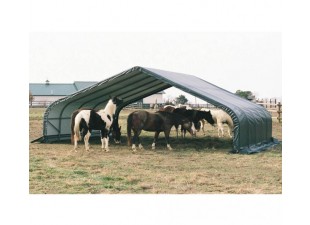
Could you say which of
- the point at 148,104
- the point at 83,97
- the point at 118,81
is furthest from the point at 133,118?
the point at 148,104

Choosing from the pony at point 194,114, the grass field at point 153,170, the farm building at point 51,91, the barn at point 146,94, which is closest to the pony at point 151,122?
the grass field at point 153,170

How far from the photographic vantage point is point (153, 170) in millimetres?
10812

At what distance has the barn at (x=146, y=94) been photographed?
45.3 feet

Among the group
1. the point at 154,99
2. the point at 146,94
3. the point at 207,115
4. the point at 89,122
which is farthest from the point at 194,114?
the point at 154,99

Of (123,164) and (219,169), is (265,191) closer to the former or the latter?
A: (219,169)

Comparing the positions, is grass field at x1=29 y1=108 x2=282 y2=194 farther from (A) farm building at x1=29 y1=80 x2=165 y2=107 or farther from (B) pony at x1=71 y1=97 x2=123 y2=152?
(A) farm building at x1=29 y1=80 x2=165 y2=107

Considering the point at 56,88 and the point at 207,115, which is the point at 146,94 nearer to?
the point at 207,115

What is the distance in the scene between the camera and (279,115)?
25.4m

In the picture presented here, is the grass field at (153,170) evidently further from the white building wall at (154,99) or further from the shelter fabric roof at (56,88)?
the white building wall at (154,99)

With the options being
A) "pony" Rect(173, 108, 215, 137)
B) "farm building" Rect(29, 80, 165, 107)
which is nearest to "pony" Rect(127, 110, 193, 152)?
"pony" Rect(173, 108, 215, 137)

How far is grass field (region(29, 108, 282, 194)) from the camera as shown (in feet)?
29.6

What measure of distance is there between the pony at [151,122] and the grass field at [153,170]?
54 cm

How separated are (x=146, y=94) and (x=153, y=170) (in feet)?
29.4

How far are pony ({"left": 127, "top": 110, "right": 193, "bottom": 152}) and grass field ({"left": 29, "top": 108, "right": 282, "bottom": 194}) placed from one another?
54 centimetres
